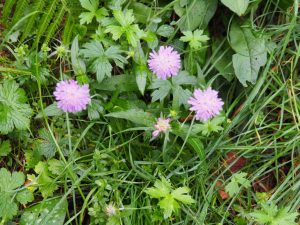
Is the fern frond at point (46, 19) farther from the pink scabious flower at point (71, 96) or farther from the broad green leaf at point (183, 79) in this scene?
the broad green leaf at point (183, 79)

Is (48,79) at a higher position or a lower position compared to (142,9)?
lower

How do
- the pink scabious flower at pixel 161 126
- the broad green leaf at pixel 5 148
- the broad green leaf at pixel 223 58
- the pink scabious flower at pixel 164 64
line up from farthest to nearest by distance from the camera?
the broad green leaf at pixel 223 58 → the broad green leaf at pixel 5 148 → the pink scabious flower at pixel 164 64 → the pink scabious flower at pixel 161 126

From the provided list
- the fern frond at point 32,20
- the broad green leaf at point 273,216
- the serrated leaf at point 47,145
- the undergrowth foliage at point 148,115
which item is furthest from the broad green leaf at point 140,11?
the broad green leaf at point 273,216

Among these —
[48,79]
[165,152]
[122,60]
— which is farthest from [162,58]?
[48,79]

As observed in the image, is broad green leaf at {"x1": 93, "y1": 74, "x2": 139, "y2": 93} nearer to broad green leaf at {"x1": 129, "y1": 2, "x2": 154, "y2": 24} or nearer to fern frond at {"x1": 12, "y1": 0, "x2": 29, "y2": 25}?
broad green leaf at {"x1": 129, "y1": 2, "x2": 154, "y2": 24}

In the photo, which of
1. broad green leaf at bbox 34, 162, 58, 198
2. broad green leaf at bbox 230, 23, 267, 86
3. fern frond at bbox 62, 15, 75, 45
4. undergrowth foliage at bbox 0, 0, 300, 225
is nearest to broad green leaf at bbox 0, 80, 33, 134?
undergrowth foliage at bbox 0, 0, 300, 225

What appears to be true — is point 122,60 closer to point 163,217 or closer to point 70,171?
point 70,171
